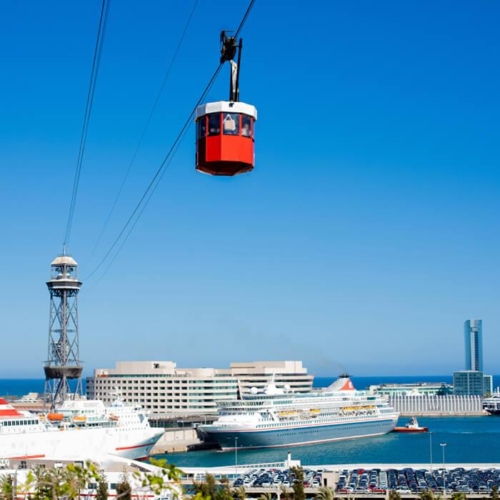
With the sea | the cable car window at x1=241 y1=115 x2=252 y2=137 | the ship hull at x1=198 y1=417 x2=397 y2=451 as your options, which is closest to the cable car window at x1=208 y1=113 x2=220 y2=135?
the cable car window at x1=241 y1=115 x2=252 y2=137

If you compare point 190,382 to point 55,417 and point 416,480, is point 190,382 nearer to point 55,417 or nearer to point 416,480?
point 55,417

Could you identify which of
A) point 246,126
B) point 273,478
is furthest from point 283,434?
point 246,126

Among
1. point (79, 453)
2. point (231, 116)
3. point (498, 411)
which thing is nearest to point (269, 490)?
point (79, 453)

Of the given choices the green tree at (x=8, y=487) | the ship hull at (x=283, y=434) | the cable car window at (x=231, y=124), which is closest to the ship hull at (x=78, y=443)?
the ship hull at (x=283, y=434)

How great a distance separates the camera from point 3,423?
40562 millimetres

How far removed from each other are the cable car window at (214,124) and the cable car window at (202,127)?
7cm

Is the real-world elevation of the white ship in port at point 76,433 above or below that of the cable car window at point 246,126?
below

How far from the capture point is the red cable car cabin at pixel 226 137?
9.90 m

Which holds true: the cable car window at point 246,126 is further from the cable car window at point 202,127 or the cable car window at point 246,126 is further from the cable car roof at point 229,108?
the cable car window at point 202,127

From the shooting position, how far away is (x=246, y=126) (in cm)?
1001

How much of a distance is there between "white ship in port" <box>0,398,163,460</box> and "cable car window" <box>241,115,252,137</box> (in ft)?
103

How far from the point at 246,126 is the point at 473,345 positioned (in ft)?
515

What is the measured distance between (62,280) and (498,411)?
47.8 m

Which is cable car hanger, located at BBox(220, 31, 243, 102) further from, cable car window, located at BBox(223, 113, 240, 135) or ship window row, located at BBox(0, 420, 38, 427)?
Answer: ship window row, located at BBox(0, 420, 38, 427)
